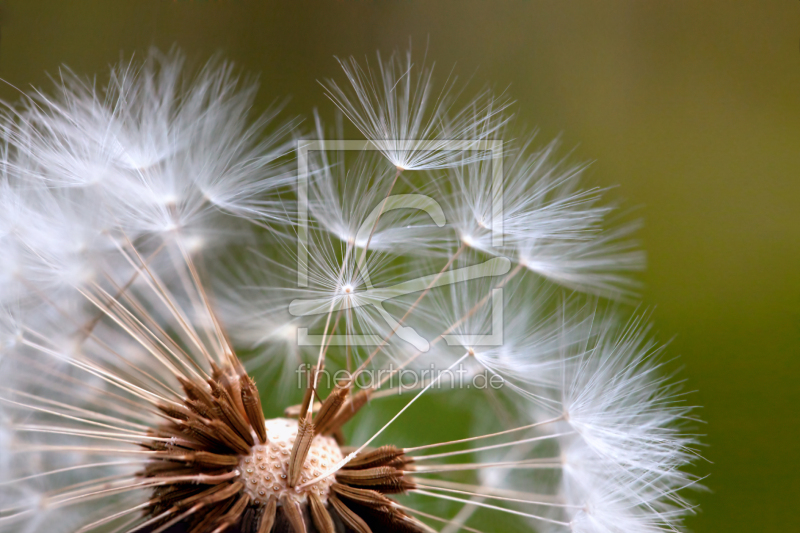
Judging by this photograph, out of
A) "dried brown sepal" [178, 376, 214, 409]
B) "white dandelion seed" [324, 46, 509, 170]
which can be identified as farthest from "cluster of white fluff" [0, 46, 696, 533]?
"dried brown sepal" [178, 376, 214, 409]

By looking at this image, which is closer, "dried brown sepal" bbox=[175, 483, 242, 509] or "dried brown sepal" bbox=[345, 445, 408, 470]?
"dried brown sepal" bbox=[175, 483, 242, 509]

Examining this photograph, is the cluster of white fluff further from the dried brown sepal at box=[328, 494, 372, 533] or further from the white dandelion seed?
the dried brown sepal at box=[328, 494, 372, 533]

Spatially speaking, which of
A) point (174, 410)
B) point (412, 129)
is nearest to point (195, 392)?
point (174, 410)

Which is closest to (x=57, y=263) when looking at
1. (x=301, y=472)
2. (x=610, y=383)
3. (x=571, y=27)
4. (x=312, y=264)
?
(x=312, y=264)

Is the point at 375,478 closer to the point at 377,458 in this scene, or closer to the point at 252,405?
the point at 377,458

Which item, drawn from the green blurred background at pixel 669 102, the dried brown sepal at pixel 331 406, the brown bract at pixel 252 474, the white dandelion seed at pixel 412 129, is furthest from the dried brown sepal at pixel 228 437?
the green blurred background at pixel 669 102

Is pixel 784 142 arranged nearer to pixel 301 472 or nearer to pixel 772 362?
pixel 772 362
